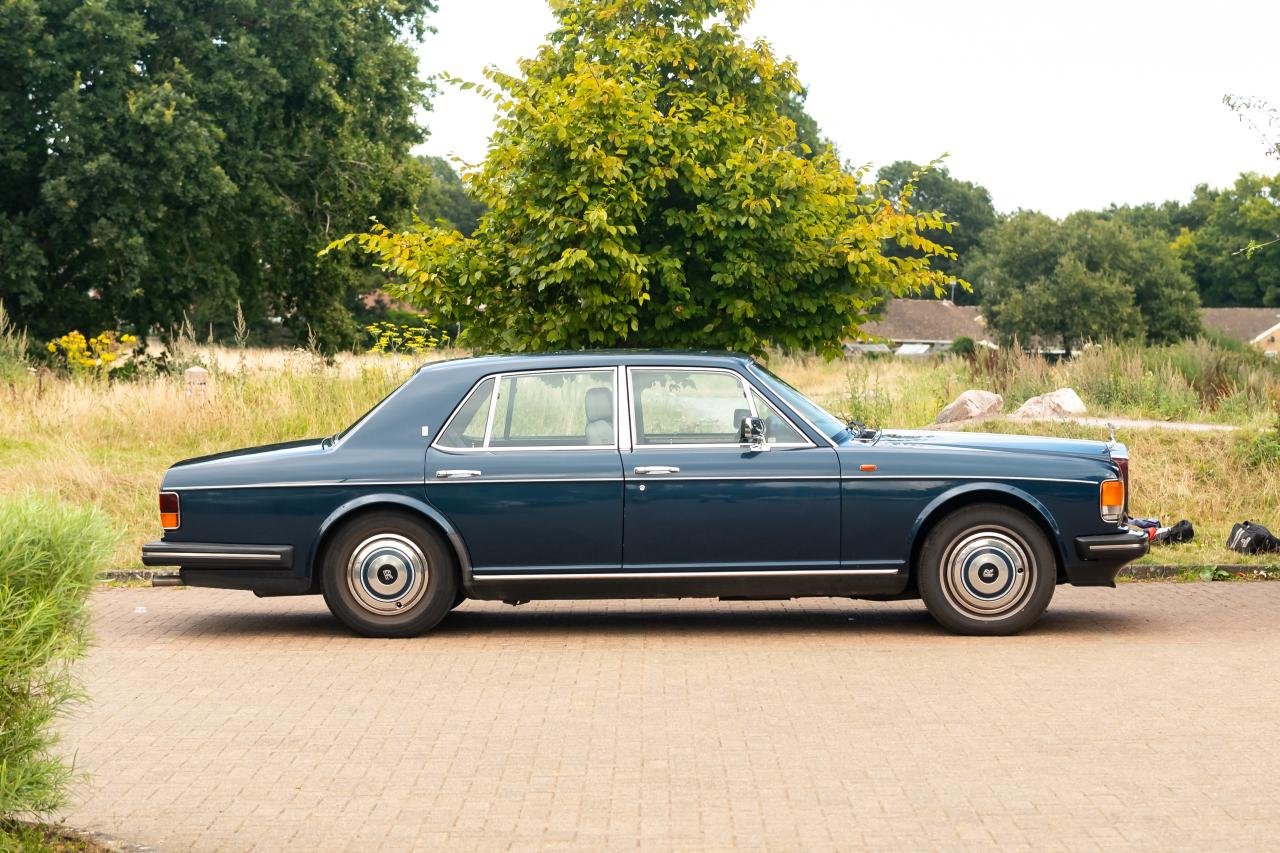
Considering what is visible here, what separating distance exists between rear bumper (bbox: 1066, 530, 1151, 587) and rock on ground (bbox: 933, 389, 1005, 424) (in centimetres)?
994

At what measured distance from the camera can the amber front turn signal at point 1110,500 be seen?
920cm

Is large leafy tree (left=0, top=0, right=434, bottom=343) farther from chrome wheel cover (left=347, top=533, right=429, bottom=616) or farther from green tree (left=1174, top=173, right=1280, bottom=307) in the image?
green tree (left=1174, top=173, right=1280, bottom=307)

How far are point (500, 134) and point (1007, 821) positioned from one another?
31.9ft

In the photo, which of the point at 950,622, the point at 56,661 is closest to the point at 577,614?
the point at 950,622

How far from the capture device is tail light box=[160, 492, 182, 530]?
9375 mm

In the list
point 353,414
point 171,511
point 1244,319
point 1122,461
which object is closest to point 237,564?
point 171,511

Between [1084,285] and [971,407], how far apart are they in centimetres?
5584

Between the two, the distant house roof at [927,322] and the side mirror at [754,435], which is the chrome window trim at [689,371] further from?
the distant house roof at [927,322]

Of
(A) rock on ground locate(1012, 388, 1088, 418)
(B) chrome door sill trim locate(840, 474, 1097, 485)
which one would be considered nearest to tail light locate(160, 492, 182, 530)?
(B) chrome door sill trim locate(840, 474, 1097, 485)

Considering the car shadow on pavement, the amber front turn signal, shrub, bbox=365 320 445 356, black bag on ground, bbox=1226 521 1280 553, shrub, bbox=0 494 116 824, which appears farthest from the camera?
shrub, bbox=365 320 445 356

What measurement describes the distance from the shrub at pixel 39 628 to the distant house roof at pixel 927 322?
374 ft

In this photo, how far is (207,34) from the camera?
34.3m

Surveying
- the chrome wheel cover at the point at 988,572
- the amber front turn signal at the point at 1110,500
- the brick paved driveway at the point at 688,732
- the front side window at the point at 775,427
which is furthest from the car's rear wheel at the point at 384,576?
the amber front turn signal at the point at 1110,500

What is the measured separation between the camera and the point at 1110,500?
363 inches
